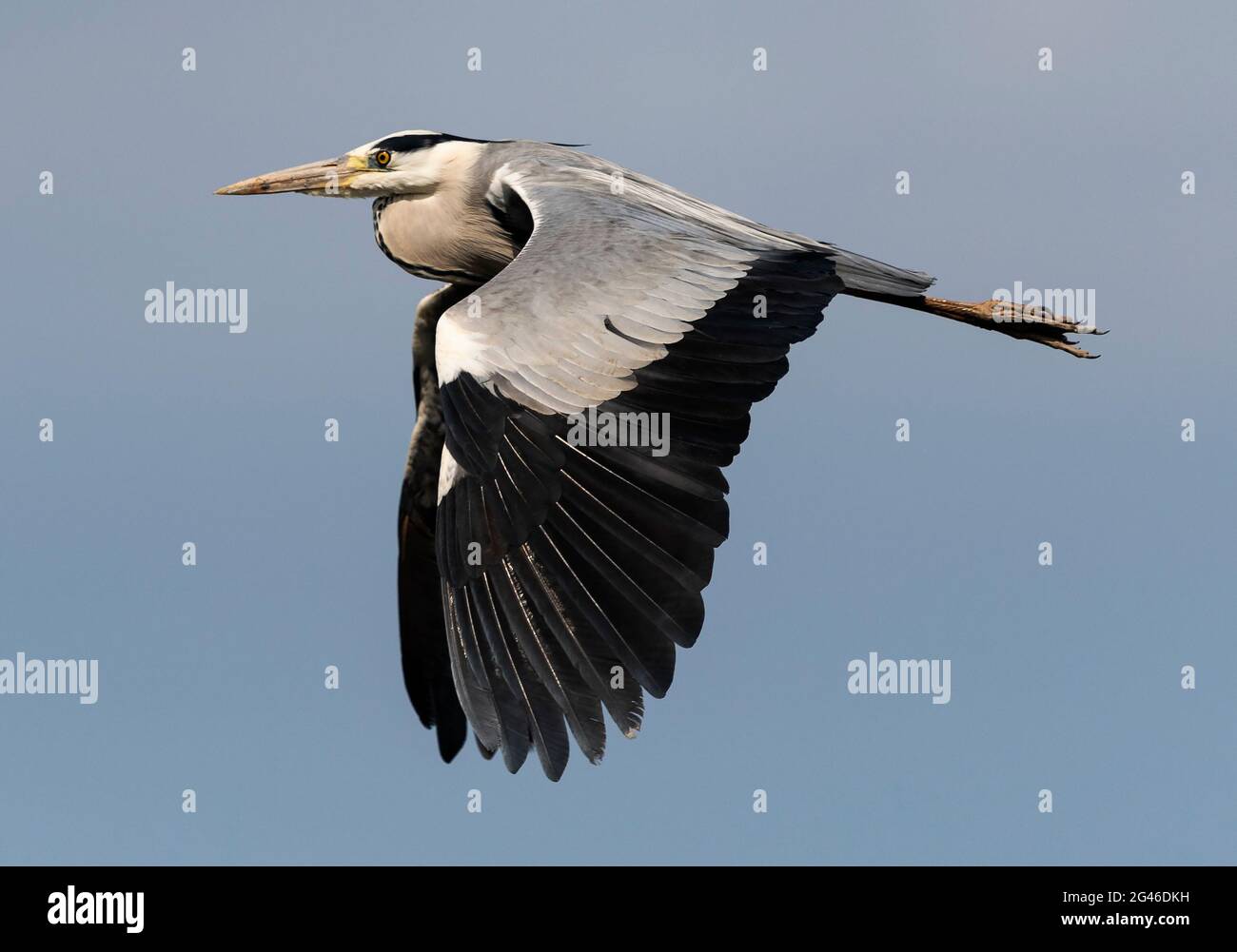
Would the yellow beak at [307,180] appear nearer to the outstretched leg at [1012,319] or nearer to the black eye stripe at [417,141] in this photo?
the black eye stripe at [417,141]

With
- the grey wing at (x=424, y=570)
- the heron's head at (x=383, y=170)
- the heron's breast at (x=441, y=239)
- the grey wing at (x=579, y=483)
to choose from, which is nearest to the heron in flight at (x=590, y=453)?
the grey wing at (x=579, y=483)

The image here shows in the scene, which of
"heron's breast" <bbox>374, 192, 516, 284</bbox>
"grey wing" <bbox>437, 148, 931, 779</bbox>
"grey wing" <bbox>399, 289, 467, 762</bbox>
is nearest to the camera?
"grey wing" <bbox>437, 148, 931, 779</bbox>

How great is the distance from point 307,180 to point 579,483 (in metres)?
3.86

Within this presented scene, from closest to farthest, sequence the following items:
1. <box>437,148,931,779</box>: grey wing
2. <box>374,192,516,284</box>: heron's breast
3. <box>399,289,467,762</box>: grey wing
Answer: <box>437,148,931,779</box>: grey wing
<box>399,289,467,762</box>: grey wing
<box>374,192,516,284</box>: heron's breast

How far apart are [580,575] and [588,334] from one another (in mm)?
1079

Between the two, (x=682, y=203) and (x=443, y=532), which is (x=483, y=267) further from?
(x=443, y=532)

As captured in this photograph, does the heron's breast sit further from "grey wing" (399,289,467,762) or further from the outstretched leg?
the outstretched leg

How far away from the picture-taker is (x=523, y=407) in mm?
7930

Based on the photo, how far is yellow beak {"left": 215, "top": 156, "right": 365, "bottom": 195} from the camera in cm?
1088

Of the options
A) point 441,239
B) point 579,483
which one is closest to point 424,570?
point 441,239

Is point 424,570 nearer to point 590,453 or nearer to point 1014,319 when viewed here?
point 590,453

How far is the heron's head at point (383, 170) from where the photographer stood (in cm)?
1050

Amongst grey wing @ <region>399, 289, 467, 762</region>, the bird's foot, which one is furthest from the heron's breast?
the bird's foot

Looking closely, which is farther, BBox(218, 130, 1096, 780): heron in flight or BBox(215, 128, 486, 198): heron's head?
BBox(215, 128, 486, 198): heron's head
